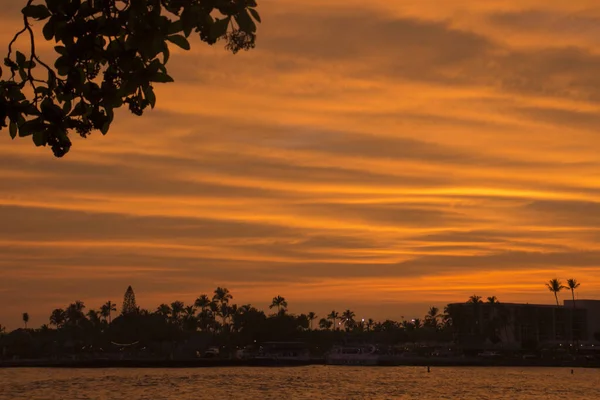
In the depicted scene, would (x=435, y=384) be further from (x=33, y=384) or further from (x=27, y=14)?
(x=27, y=14)

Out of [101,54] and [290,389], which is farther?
[290,389]

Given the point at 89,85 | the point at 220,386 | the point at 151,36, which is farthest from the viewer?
the point at 220,386

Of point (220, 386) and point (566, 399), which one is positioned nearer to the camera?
point (566, 399)

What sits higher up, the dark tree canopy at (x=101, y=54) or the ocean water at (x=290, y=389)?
the dark tree canopy at (x=101, y=54)

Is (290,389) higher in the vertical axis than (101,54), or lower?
lower

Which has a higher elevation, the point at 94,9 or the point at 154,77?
the point at 94,9

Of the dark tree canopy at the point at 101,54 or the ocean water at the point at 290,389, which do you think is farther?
the ocean water at the point at 290,389

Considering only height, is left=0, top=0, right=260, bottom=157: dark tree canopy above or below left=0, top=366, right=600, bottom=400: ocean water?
above

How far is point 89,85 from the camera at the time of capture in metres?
9.12

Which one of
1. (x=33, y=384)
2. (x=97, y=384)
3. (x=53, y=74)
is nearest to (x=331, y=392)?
(x=97, y=384)

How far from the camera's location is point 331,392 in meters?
114

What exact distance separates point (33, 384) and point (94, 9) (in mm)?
131954

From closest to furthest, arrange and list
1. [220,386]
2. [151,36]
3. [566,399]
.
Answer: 1. [151,36]
2. [566,399]
3. [220,386]

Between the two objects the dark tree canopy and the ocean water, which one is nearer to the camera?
the dark tree canopy
